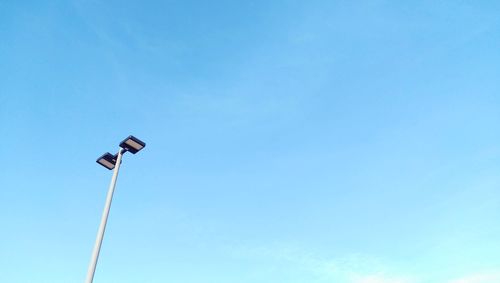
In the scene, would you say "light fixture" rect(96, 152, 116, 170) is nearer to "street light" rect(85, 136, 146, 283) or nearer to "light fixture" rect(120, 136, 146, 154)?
"street light" rect(85, 136, 146, 283)

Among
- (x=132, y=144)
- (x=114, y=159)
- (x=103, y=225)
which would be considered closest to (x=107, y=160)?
(x=114, y=159)

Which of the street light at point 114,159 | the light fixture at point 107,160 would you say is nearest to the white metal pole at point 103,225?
the street light at point 114,159

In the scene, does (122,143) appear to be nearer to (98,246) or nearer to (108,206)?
(108,206)

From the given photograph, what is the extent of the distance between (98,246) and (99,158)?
2.40 m

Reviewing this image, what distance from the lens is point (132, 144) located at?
8.89m

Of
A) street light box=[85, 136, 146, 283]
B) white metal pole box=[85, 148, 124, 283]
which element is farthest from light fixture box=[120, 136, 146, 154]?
white metal pole box=[85, 148, 124, 283]

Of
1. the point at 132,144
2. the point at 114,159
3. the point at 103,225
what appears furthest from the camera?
the point at 114,159

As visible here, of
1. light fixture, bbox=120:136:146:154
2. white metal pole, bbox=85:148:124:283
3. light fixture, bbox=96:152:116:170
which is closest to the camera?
white metal pole, bbox=85:148:124:283

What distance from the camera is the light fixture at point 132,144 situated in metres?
8.79

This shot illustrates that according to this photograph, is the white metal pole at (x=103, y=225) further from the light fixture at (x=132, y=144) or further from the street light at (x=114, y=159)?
the light fixture at (x=132, y=144)

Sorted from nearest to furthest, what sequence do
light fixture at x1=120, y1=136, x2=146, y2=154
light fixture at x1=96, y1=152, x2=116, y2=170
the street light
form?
the street light < light fixture at x1=120, y1=136, x2=146, y2=154 < light fixture at x1=96, y1=152, x2=116, y2=170

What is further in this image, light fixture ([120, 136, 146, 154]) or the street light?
light fixture ([120, 136, 146, 154])

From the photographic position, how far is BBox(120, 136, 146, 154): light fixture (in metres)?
8.79

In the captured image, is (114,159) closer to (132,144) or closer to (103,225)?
(132,144)
